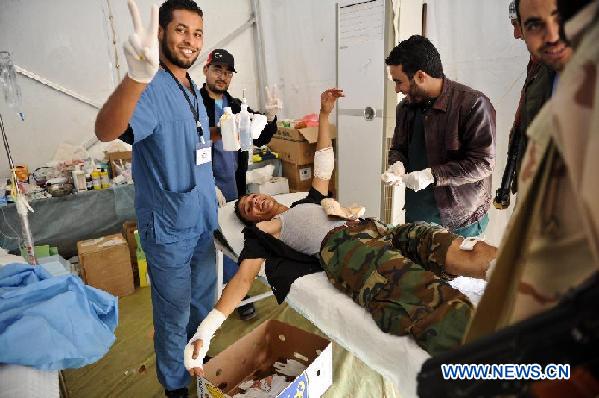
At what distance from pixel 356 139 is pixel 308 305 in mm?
2081

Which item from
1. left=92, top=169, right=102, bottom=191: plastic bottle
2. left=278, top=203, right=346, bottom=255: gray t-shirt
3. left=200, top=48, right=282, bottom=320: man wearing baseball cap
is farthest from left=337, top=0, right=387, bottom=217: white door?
left=92, top=169, right=102, bottom=191: plastic bottle

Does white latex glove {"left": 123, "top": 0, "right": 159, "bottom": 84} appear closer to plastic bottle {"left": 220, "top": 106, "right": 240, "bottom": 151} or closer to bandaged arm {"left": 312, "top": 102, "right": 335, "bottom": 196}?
plastic bottle {"left": 220, "top": 106, "right": 240, "bottom": 151}

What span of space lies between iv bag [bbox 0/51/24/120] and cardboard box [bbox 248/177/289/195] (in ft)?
7.23

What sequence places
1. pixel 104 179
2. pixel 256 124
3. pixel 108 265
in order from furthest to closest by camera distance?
pixel 104 179, pixel 108 265, pixel 256 124

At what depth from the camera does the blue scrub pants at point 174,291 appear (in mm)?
1716

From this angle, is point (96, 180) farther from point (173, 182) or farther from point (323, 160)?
point (323, 160)

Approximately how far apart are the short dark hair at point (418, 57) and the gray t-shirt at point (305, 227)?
34.3 inches

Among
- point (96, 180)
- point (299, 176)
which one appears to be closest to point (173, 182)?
point (96, 180)

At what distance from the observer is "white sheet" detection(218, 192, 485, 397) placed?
3.96ft

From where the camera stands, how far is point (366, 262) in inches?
61.2

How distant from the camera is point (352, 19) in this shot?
10.2 ft

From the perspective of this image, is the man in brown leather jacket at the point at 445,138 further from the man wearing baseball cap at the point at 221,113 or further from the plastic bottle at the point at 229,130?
the man wearing baseball cap at the point at 221,113

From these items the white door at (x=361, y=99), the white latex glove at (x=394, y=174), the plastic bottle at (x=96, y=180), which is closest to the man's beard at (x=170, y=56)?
the white latex glove at (x=394, y=174)

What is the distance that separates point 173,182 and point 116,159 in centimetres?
222
